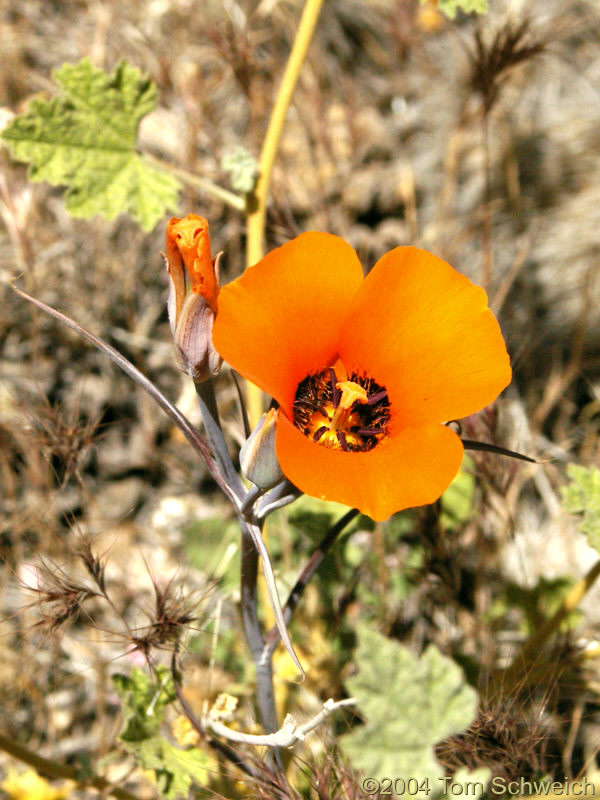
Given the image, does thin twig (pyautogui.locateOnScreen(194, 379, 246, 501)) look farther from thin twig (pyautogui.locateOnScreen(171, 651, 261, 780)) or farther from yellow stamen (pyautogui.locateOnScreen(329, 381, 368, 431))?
thin twig (pyautogui.locateOnScreen(171, 651, 261, 780))

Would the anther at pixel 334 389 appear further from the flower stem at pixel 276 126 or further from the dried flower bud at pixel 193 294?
the flower stem at pixel 276 126

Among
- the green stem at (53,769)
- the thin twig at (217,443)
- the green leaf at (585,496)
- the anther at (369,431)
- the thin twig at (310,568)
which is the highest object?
the green leaf at (585,496)

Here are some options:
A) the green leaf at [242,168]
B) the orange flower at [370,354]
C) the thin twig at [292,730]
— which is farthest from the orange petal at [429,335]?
the green leaf at [242,168]

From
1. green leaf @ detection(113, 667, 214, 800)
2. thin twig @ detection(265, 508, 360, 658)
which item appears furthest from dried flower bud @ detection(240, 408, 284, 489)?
green leaf @ detection(113, 667, 214, 800)

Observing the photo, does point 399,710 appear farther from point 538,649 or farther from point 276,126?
point 276,126

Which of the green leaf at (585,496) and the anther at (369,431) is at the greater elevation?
the green leaf at (585,496)

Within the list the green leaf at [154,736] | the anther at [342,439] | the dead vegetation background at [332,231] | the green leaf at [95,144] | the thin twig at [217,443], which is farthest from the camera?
the dead vegetation background at [332,231]
